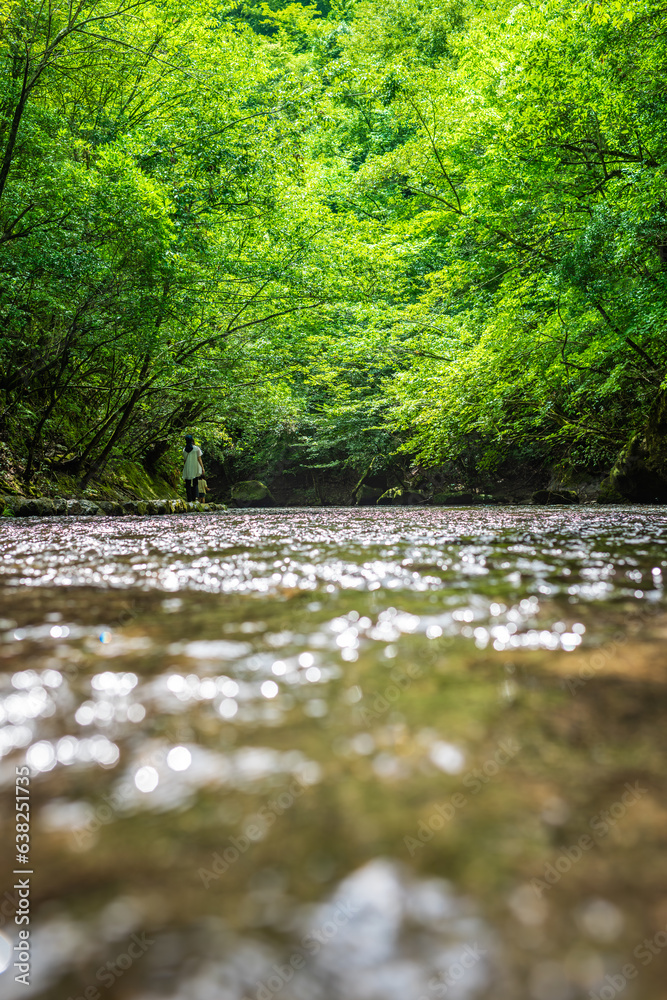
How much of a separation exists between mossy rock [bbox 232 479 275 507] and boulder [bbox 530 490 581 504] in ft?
53.6

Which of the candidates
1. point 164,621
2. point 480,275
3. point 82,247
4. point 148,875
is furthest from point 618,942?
point 480,275

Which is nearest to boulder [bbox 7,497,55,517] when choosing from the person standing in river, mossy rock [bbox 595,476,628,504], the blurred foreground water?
the person standing in river

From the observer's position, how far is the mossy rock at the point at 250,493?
94.7 ft

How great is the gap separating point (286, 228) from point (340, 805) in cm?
1229

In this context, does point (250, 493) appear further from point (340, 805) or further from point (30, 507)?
point (340, 805)

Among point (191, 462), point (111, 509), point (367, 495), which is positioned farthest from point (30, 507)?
point (367, 495)

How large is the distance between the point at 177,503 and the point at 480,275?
7.76m

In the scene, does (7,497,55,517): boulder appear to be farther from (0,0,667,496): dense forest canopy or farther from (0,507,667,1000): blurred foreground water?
(0,507,667,1000): blurred foreground water

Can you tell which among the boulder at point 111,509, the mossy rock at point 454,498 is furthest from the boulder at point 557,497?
the boulder at point 111,509

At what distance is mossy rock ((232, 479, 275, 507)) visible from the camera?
94.7ft

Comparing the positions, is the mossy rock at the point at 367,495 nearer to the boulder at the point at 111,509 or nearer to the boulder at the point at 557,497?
the boulder at the point at 557,497

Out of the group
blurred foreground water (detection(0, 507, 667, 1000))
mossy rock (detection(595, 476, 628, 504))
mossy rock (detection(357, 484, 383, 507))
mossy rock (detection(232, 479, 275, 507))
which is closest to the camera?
blurred foreground water (detection(0, 507, 667, 1000))

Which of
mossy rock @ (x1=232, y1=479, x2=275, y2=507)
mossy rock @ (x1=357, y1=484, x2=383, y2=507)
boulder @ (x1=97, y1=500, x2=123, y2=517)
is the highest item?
boulder @ (x1=97, y1=500, x2=123, y2=517)

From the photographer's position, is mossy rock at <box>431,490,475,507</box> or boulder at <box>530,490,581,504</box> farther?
mossy rock at <box>431,490,475,507</box>
